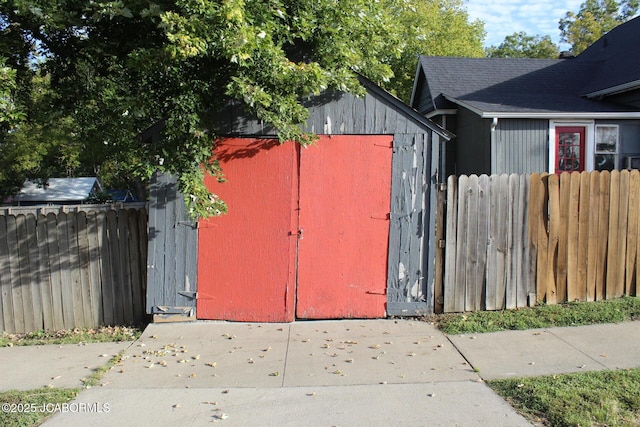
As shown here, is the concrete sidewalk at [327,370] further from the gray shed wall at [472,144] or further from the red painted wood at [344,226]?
the gray shed wall at [472,144]

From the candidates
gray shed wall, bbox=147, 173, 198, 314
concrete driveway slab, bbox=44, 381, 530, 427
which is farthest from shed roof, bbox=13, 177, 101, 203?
concrete driveway slab, bbox=44, 381, 530, 427

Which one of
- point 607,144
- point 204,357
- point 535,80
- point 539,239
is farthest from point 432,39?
point 204,357

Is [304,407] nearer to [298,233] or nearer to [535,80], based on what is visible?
[298,233]

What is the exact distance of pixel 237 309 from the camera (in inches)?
259

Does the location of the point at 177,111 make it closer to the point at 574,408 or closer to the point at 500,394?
the point at 500,394

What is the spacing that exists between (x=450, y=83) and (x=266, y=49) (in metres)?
9.91

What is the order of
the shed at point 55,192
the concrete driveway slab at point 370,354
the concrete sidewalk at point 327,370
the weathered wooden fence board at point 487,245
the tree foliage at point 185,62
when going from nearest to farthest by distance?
the concrete sidewalk at point 327,370
the concrete driveway slab at point 370,354
the tree foliage at point 185,62
the weathered wooden fence board at point 487,245
the shed at point 55,192

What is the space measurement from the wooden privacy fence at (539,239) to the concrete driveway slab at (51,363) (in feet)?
13.6

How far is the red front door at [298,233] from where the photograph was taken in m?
6.54

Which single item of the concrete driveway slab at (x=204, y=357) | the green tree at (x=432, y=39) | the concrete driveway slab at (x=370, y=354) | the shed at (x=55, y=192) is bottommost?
the concrete driveway slab at (x=204, y=357)

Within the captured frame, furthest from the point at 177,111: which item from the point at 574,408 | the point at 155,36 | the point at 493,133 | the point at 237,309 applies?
the point at 493,133

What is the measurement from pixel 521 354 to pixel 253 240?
10.8 feet

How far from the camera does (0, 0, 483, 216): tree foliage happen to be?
507 centimetres

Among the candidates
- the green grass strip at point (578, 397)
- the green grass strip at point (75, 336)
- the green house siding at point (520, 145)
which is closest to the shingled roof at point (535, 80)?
the green house siding at point (520, 145)
